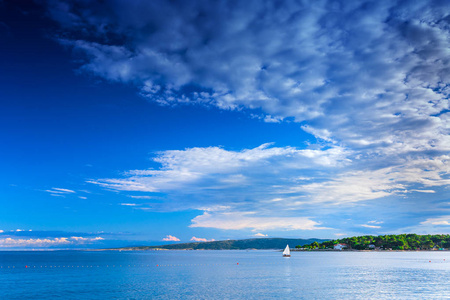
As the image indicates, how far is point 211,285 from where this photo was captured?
272 ft

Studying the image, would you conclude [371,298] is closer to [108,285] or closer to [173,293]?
[173,293]

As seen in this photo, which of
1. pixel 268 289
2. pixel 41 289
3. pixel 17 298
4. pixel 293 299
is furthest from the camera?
pixel 41 289

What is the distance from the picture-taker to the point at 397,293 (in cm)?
6950

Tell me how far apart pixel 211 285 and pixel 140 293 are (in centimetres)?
1879

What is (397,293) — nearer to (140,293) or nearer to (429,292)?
(429,292)

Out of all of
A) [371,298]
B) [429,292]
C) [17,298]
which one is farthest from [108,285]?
[429,292]

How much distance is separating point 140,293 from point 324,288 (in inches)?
1513

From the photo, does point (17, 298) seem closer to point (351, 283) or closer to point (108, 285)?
point (108, 285)

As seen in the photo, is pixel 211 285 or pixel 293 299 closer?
pixel 293 299

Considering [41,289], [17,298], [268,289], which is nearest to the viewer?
[17,298]

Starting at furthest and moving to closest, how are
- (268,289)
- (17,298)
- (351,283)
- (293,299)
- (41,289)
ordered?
(351,283) < (41,289) < (268,289) < (17,298) < (293,299)

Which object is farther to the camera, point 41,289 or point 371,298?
point 41,289

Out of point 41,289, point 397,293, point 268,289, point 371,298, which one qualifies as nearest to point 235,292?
point 268,289

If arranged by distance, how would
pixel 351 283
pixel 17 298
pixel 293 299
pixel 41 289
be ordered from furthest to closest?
pixel 351 283 < pixel 41 289 < pixel 17 298 < pixel 293 299
